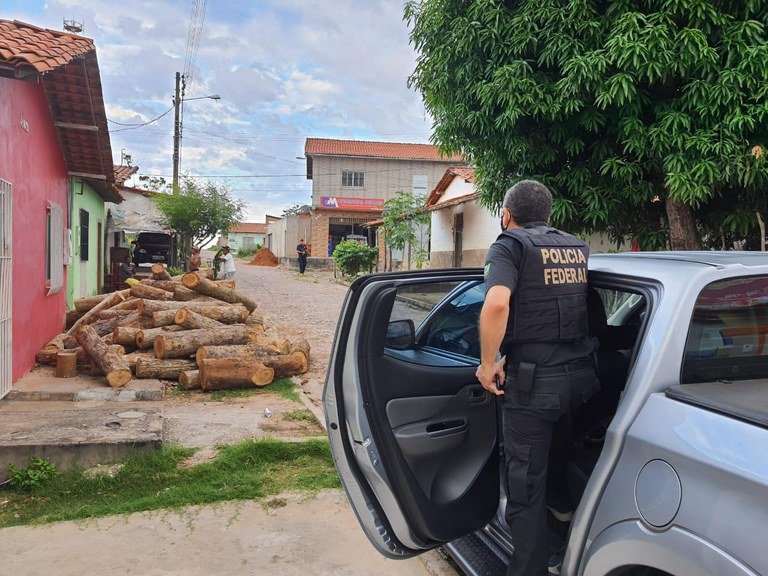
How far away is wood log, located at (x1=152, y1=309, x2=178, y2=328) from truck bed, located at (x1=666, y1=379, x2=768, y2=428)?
24.1ft

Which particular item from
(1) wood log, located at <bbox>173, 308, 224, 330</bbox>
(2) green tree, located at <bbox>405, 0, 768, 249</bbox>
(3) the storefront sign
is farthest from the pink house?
(3) the storefront sign

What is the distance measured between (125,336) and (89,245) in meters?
5.04

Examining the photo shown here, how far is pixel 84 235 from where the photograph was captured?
11.1m

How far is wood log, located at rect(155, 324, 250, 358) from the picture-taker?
7172 millimetres

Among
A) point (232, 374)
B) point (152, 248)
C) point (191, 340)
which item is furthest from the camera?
point (152, 248)

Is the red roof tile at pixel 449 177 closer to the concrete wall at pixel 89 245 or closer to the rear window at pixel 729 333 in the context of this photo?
the concrete wall at pixel 89 245

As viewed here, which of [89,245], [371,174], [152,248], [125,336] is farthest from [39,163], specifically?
[371,174]

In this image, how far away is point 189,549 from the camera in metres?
3.24

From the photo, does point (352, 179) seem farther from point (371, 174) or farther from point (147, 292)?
point (147, 292)

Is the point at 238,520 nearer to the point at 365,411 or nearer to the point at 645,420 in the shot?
the point at 365,411

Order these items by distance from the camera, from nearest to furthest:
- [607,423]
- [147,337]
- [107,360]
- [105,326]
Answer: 1. [607,423]
2. [107,360]
3. [147,337]
4. [105,326]

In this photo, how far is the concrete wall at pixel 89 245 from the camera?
32.3 feet

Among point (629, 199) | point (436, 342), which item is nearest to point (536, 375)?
point (436, 342)

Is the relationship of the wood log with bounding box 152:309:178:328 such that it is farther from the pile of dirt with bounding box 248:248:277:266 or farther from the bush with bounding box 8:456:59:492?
the pile of dirt with bounding box 248:248:277:266
